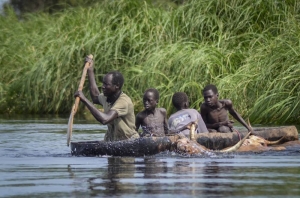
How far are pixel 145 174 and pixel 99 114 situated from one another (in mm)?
2676

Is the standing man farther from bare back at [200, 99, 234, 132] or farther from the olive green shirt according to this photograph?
bare back at [200, 99, 234, 132]

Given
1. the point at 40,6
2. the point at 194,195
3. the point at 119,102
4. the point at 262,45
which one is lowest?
the point at 194,195

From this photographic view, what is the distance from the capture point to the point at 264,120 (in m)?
18.9

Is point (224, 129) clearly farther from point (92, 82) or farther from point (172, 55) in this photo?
point (172, 55)

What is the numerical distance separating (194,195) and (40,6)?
34595 mm

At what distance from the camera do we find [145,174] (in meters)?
10.3

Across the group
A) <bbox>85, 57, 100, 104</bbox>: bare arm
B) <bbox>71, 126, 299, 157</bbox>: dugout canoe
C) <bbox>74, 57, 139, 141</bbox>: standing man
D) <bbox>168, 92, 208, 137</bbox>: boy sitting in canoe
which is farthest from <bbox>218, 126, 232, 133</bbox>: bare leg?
<bbox>85, 57, 100, 104</bbox>: bare arm

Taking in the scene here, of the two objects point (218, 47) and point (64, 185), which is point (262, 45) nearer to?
point (218, 47)

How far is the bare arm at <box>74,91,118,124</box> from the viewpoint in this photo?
1279 cm

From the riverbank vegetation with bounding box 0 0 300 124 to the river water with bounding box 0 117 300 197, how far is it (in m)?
5.35

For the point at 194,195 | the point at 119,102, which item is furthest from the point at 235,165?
the point at 194,195

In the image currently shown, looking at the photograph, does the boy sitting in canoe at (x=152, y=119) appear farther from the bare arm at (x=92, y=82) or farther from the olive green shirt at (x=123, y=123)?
the bare arm at (x=92, y=82)

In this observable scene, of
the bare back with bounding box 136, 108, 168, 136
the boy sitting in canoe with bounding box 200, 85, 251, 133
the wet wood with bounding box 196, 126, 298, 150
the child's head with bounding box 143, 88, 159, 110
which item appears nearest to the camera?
the wet wood with bounding box 196, 126, 298, 150

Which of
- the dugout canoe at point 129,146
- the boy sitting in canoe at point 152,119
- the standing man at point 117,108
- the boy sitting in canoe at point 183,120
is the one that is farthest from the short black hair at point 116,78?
the boy sitting in canoe at point 183,120
